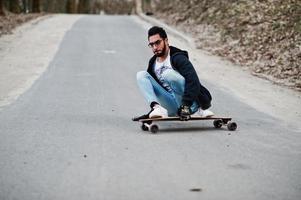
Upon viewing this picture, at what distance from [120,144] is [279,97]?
20.3ft

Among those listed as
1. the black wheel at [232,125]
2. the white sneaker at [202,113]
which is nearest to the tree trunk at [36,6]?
the white sneaker at [202,113]

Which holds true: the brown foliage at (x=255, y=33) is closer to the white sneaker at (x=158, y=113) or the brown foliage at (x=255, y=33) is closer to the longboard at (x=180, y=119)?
the longboard at (x=180, y=119)

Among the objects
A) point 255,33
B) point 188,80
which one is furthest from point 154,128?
point 255,33

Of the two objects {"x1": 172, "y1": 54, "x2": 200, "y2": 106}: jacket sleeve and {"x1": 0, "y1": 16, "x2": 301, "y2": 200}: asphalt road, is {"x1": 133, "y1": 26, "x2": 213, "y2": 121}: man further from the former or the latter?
{"x1": 0, "y1": 16, "x2": 301, "y2": 200}: asphalt road

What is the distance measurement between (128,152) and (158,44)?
6.23ft

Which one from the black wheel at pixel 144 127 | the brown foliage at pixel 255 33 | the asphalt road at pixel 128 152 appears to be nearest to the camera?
the asphalt road at pixel 128 152

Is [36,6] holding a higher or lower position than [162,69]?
lower

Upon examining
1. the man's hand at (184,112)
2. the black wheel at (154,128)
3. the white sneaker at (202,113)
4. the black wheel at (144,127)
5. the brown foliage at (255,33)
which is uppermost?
the man's hand at (184,112)

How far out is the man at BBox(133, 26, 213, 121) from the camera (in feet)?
27.0

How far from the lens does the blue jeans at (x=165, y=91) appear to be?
8.35 m

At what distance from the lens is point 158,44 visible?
8.27m

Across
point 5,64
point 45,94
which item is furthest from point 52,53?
point 45,94

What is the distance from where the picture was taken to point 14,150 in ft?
23.1

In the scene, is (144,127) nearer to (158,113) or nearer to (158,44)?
(158,113)
